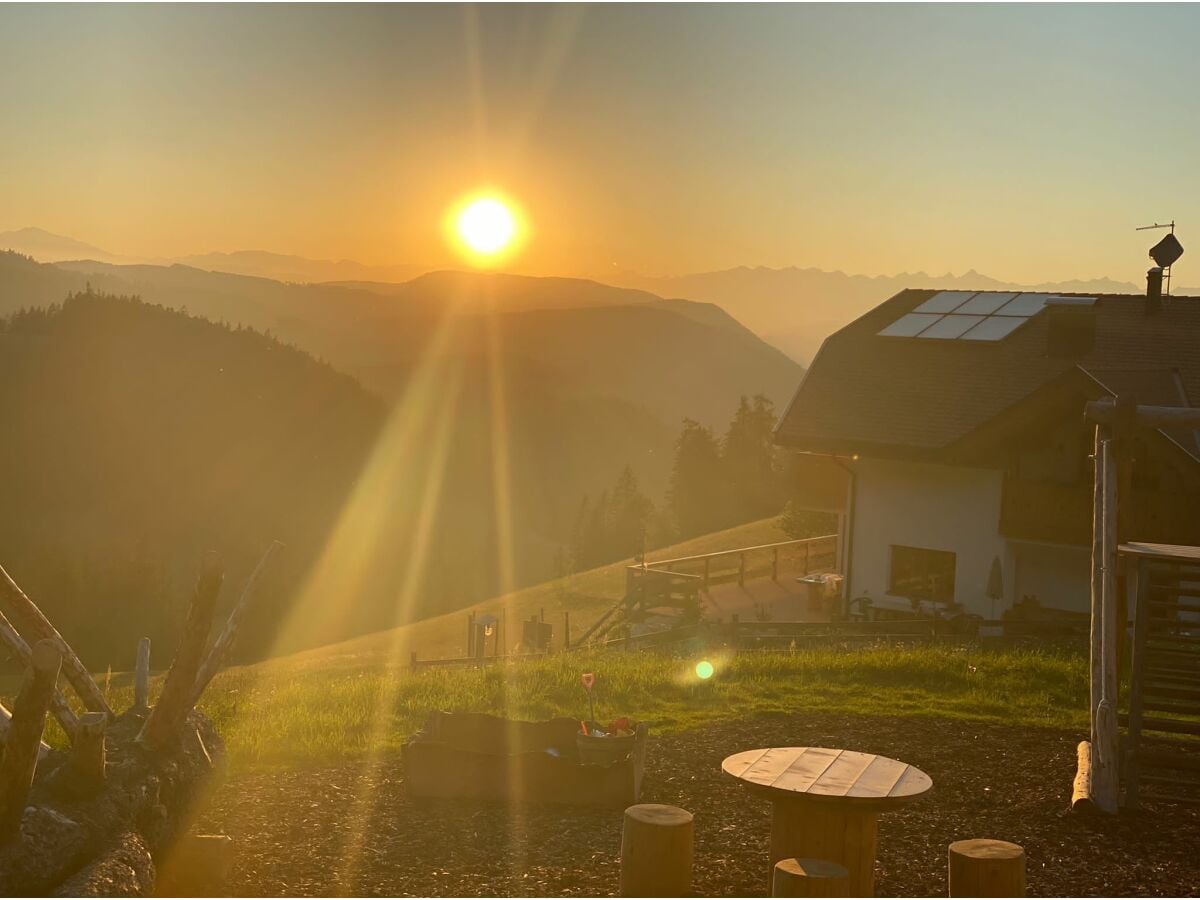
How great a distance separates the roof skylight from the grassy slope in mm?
15741

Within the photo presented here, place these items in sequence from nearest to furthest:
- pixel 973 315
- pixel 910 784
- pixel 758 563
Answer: pixel 910 784 → pixel 973 315 → pixel 758 563

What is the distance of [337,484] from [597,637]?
396 ft

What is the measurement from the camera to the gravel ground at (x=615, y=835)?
9172mm

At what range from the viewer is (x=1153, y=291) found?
3450 centimetres

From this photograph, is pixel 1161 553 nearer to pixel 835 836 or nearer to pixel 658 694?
pixel 835 836

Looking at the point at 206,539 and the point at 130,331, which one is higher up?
the point at 130,331

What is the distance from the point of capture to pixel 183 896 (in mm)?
8430

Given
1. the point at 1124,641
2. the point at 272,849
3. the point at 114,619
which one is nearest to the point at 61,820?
the point at 272,849

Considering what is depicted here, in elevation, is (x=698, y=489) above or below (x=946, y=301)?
below

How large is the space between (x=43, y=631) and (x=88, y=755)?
2111mm

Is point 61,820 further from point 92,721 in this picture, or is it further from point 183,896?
point 183,896

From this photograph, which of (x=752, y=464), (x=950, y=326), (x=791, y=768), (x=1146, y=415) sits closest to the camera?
(x=791, y=768)

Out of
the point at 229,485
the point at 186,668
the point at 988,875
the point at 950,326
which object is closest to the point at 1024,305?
the point at 950,326

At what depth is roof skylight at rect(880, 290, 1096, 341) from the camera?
35094mm
